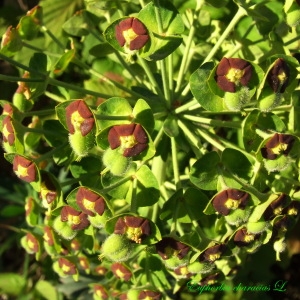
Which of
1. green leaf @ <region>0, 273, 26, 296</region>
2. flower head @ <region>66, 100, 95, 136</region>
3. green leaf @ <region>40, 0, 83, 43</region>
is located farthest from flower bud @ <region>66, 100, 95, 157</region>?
green leaf @ <region>0, 273, 26, 296</region>

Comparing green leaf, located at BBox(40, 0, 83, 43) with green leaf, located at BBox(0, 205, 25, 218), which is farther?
green leaf, located at BBox(0, 205, 25, 218)

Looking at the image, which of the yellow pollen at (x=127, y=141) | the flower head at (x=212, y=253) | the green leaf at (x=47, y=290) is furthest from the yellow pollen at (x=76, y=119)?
the green leaf at (x=47, y=290)

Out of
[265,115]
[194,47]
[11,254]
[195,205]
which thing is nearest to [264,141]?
[265,115]

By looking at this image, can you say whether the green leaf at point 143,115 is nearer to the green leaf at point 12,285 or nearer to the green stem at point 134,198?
the green stem at point 134,198

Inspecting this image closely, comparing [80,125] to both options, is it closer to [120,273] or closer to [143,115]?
[143,115]

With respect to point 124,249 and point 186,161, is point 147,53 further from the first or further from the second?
point 186,161

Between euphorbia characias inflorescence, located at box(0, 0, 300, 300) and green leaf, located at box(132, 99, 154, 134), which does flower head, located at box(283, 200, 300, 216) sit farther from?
green leaf, located at box(132, 99, 154, 134)

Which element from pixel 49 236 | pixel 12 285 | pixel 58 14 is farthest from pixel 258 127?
pixel 12 285
